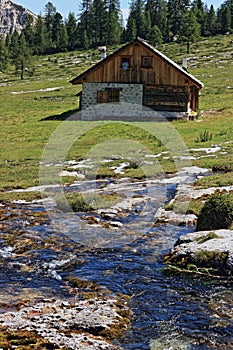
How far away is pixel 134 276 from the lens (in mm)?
12266

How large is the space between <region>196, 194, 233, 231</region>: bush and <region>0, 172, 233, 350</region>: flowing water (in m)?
1.07

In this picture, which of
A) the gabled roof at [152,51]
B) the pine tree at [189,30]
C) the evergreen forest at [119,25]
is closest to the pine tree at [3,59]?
the evergreen forest at [119,25]

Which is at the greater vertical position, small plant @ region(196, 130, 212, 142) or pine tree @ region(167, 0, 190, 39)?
pine tree @ region(167, 0, 190, 39)

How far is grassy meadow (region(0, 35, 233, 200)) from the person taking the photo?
26578 mm

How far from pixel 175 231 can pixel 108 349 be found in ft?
25.9

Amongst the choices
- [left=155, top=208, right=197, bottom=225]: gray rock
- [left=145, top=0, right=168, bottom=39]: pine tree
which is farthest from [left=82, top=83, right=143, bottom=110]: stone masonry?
[left=145, top=0, right=168, bottom=39]: pine tree

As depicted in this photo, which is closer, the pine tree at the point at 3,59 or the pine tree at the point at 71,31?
the pine tree at the point at 3,59

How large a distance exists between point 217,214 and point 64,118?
35725mm

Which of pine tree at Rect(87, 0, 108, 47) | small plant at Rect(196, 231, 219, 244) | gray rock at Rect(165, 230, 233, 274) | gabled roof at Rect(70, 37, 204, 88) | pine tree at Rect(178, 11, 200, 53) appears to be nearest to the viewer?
gray rock at Rect(165, 230, 233, 274)

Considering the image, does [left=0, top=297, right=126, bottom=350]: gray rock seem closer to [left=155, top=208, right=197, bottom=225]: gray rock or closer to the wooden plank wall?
[left=155, top=208, right=197, bottom=225]: gray rock

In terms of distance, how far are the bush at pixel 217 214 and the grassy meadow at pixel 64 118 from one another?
6.20m

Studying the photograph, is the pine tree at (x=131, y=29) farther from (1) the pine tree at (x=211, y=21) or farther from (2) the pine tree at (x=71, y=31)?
(1) the pine tree at (x=211, y=21)

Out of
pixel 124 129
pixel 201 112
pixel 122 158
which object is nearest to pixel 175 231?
pixel 122 158

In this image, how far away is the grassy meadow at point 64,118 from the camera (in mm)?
26578
